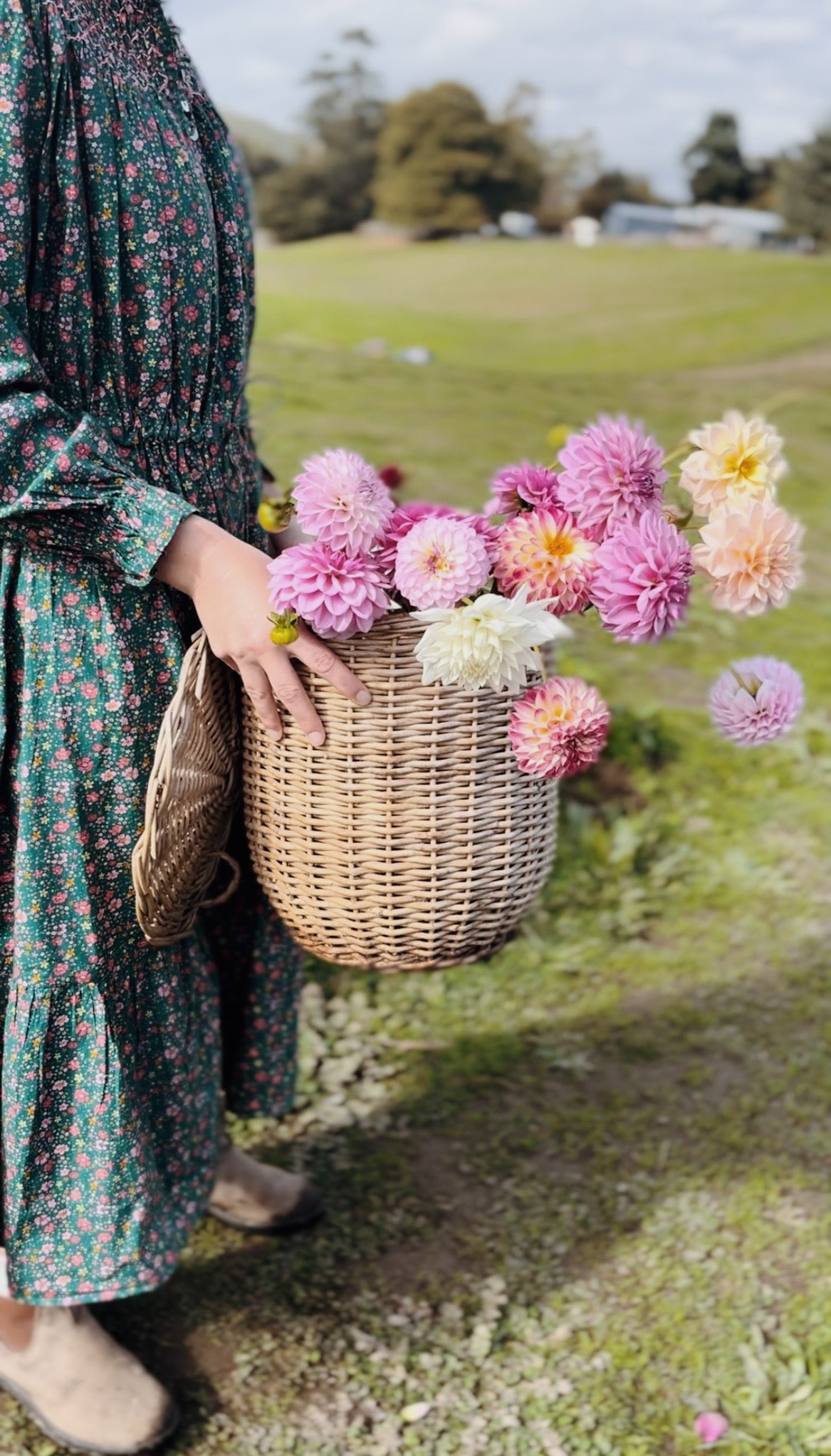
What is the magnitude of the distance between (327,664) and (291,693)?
0.06m

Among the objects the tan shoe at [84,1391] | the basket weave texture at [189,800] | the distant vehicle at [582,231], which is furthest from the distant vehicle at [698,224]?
the tan shoe at [84,1391]

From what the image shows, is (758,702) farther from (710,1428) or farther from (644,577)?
(710,1428)

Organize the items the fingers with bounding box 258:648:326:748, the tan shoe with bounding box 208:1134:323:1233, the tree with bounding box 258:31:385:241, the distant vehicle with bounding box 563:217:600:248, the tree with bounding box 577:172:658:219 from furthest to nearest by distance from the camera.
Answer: the tree with bounding box 577:172:658:219, the distant vehicle with bounding box 563:217:600:248, the tree with bounding box 258:31:385:241, the tan shoe with bounding box 208:1134:323:1233, the fingers with bounding box 258:648:326:748

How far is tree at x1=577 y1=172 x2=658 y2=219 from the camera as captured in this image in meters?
7.79

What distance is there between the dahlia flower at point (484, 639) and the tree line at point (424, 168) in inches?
210

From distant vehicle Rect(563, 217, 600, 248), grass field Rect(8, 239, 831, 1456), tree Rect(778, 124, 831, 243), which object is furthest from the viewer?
tree Rect(778, 124, 831, 243)

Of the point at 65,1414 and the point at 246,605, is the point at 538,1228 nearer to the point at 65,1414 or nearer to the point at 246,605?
the point at 65,1414

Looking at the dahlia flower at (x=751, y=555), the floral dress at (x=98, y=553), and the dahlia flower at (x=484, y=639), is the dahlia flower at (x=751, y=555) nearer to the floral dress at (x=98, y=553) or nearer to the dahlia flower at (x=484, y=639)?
the dahlia flower at (x=484, y=639)

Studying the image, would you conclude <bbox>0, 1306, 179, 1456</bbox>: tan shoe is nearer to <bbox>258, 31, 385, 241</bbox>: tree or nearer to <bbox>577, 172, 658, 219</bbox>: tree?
<bbox>258, 31, 385, 241</bbox>: tree

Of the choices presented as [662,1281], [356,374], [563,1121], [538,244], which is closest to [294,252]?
[356,374]

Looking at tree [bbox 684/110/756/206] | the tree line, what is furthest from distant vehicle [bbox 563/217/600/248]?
tree [bbox 684/110/756/206]

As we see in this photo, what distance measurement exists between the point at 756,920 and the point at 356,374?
3469 mm

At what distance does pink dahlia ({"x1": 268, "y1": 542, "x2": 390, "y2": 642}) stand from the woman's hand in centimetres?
5

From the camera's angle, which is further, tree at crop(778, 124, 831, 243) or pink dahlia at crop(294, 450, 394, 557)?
tree at crop(778, 124, 831, 243)
